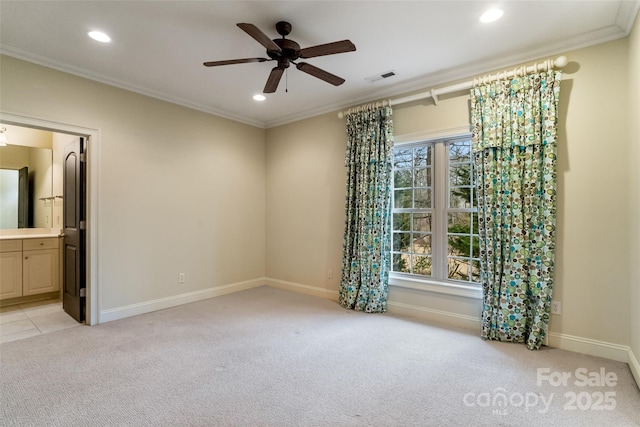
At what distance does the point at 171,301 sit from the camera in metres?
4.03

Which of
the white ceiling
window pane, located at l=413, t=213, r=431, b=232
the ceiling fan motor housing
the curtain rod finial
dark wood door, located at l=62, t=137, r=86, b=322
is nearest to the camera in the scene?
the white ceiling

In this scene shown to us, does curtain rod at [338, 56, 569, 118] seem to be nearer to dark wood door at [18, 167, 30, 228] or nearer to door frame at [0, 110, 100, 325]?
door frame at [0, 110, 100, 325]

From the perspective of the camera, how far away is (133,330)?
10.6 ft

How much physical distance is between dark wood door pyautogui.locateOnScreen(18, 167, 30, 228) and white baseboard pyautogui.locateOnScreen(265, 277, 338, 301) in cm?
370

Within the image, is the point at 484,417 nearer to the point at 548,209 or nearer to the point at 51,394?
the point at 548,209

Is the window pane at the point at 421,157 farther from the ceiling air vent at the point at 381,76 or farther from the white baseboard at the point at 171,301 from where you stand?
the white baseboard at the point at 171,301

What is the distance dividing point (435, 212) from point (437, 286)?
825 mm

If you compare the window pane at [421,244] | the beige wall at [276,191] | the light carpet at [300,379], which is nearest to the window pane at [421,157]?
the beige wall at [276,191]

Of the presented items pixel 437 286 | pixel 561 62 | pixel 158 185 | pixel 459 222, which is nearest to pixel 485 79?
pixel 561 62

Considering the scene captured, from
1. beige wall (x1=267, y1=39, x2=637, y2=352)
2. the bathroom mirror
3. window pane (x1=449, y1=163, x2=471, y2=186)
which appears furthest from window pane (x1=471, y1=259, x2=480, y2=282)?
the bathroom mirror

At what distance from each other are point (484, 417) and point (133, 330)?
10.5ft

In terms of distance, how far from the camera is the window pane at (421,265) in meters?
3.66

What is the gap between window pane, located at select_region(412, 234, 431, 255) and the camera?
12.0ft

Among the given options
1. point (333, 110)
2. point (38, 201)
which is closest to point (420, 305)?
point (333, 110)
